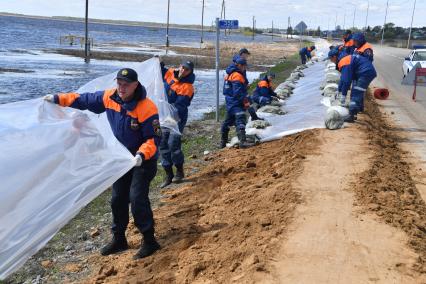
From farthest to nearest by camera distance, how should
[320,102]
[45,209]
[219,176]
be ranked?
[320,102] → [219,176] → [45,209]

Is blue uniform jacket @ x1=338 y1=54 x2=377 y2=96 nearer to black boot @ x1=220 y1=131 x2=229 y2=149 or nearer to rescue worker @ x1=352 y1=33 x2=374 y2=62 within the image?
rescue worker @ x1=352 y1=33 x2=374 y2=62

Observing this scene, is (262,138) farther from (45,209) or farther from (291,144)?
(45,209)

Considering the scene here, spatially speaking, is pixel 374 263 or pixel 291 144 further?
pixel 291 144

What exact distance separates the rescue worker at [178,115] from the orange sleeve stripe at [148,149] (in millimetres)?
3069

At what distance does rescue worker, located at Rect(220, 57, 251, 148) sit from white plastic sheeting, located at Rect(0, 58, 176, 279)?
177 inches

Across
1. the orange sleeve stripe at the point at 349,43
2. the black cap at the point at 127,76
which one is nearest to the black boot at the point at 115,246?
the black cap at the point at 127,76

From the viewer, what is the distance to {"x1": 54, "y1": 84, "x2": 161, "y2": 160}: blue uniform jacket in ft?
15.7

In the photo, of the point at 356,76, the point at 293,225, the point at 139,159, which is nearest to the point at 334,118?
the point at 356,76

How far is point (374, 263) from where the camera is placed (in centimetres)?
429

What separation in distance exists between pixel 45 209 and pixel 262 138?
6.33 metres

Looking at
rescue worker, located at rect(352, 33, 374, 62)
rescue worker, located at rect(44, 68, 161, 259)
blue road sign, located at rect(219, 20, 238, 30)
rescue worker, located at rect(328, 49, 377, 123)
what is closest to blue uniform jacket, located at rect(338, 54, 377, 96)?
rescue worker, located at rect(328, 49, 377, 123)

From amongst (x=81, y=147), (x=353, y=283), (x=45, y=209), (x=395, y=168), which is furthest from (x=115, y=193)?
(x=395, y=168)

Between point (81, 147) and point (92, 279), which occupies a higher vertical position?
point (81, 147)

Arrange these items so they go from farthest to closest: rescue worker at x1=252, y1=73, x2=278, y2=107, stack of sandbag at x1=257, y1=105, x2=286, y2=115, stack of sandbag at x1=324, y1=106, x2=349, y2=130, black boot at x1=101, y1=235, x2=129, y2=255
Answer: rescue worker at x1=252, y1=73, x2=278, y2=107 → stack of sandbag at x1=257, y1=105, x2=286, y2=115 → stack of sandbag at x1=324, y1=106, x2=349, y2=130 → black boot at x1=101, y1=235, x2=129, y2=255
